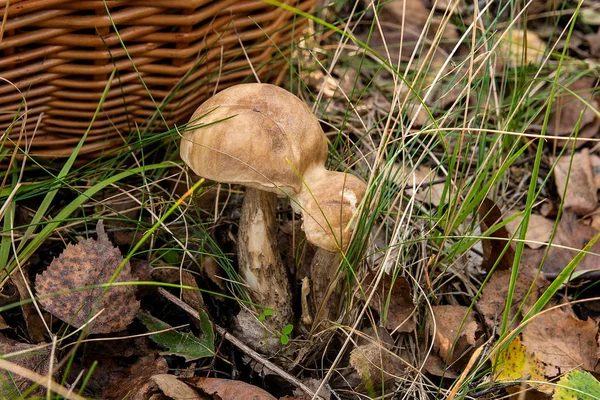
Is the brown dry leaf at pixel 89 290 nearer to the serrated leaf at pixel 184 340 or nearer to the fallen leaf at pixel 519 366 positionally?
the serrated leaf at pixel 184 340

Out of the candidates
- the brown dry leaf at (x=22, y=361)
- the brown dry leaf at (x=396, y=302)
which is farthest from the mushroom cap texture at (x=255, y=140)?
the brown dry leaf at (x=22, y=361)

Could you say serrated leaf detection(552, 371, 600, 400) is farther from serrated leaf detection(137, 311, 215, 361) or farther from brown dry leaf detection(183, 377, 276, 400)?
serrated leaf detection(137, 311, 215, 361)

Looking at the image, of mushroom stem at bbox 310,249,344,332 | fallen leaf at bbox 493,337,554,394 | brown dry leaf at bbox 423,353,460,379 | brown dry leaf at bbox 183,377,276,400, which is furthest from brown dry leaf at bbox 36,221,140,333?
fallen leaf at bbox 493,337,554,394

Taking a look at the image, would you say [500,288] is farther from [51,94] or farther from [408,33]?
[408,33]

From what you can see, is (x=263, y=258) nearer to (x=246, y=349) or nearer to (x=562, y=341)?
(x=246, y=349)

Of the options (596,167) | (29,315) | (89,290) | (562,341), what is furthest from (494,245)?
(29,315)

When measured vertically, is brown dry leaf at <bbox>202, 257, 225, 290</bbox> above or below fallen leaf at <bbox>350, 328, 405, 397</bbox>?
above
